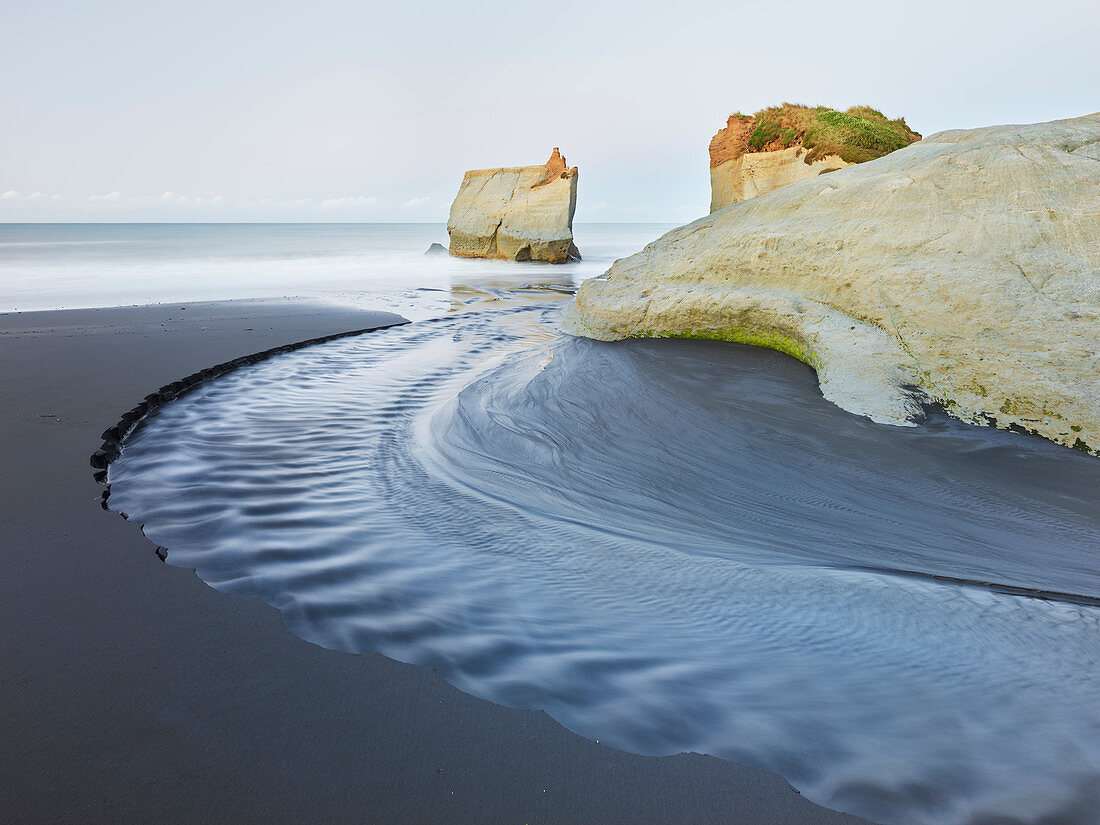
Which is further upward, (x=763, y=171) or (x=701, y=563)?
(x=763, y=171)

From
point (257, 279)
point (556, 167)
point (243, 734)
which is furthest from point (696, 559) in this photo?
point (556, 167)

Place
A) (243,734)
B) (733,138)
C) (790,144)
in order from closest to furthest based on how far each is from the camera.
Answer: (243,734) → (790,144) → (733,138)

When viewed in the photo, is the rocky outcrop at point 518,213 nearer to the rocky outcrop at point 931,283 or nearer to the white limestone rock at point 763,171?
the white limestone rock at point 763,171

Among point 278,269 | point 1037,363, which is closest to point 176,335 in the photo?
point 1037,363

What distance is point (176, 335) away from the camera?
7.24 m

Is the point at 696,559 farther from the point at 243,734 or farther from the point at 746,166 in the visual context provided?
the point at 746,166

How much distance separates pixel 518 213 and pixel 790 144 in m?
14.1

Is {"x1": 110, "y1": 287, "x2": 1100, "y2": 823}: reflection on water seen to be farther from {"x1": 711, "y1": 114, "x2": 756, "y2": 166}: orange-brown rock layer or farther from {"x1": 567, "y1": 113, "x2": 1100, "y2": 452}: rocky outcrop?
{"x1": 711, "y1": 114, "x2": 756, "y2": 166}: orange-brown rock layer

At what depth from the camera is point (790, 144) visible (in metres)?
14.1

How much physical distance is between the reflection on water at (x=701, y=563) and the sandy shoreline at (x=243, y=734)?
113mm

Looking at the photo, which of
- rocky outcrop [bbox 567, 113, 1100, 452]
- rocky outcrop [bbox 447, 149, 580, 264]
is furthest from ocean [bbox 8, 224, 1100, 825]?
rocky outcrop [bbox 447, 149, 580, 264]

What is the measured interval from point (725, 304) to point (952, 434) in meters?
2.94

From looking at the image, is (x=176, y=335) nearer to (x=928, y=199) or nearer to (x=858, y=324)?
(x=858, y=324)

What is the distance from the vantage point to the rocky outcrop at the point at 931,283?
172 inches
